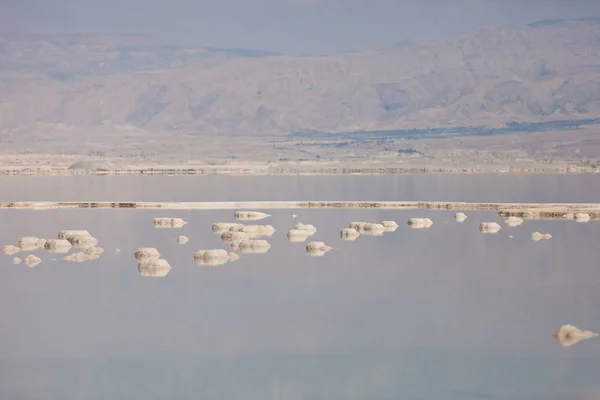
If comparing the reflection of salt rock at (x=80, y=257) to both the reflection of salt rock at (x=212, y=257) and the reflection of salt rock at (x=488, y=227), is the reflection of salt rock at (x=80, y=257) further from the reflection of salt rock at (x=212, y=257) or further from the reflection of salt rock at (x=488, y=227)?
the reflection of salt rock at (x=488, y=227)

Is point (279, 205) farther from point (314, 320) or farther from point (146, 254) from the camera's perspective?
point (314, 320)

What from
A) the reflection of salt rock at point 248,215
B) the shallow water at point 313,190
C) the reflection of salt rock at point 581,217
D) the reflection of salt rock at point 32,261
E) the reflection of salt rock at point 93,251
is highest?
the reflection of salt rock at point 32,261

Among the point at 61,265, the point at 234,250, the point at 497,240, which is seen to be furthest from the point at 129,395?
the point at 497,240

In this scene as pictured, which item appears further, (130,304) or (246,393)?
(130,304)

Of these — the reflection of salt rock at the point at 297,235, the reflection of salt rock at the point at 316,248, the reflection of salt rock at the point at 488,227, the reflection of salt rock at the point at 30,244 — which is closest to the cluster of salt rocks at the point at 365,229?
the reflection of salt rock at the point at 297,235

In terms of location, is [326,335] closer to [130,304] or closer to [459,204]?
[130,304]

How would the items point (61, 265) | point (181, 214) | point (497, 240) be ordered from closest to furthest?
1. point (61, 265)
2. point (497, 240)
3. point (181, 214)

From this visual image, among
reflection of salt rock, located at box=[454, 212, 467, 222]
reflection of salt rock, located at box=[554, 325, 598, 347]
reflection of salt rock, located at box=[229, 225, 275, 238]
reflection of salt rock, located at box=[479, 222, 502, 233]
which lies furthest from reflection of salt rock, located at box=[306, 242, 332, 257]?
reflection of salt rock, located at box=[554, 325, 598, 347]
